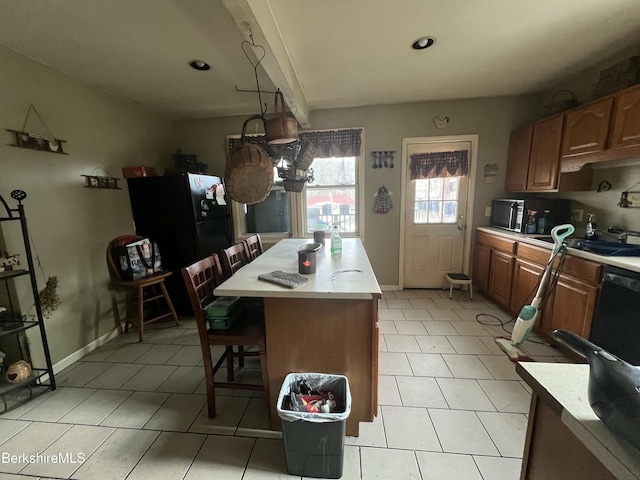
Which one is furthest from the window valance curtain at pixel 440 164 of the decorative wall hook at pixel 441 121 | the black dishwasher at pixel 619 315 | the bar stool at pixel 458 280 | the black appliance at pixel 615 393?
the black appliance at pixel 615 393

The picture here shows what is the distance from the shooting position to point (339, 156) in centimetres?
331

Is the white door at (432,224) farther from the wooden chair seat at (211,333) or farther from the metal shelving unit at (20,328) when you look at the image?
the metal shelving unit at (20,328)

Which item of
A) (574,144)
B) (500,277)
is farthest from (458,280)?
(574,144)

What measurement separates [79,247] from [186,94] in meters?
1.82

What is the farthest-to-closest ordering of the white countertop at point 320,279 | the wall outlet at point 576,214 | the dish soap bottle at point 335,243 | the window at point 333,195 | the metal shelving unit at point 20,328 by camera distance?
the window at point 333,195
the wall outlet at point 576,214
the dish soap bottle at point 335,243
the metal shelving unit at point 20,328
the white countertop at point 320,279

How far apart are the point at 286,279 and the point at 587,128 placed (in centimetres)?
279

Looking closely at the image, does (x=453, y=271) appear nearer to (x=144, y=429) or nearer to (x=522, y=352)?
(x=522, y=352)

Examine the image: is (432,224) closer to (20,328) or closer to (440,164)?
(440,164)

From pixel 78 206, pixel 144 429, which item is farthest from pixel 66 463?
pixel 78 206

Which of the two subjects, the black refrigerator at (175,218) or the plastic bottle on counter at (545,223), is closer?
the plastic bottle on counter at (545,223)

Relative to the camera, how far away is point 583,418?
0.52 meters

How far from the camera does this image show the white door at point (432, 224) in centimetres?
332

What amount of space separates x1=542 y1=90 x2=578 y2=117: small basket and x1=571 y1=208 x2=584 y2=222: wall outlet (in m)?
1.00

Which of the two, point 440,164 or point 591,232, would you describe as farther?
point 440,164
